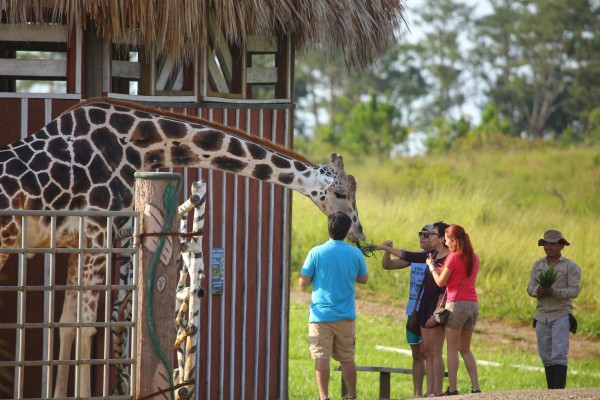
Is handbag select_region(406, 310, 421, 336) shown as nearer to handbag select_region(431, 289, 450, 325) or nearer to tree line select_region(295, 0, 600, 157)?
handbag select_region(431, 289, 450, 325)

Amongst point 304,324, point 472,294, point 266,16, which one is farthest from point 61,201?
point 304,324

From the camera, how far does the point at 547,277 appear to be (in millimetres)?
9352

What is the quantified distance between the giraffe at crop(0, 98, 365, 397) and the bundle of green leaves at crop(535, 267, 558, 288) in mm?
2167

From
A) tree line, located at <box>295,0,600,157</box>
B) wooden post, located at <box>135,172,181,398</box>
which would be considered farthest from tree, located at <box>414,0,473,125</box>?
wooden post, located at <box>135,172,181,398</box>

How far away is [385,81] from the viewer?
4681cm

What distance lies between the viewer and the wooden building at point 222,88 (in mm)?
8328

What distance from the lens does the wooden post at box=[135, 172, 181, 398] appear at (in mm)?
5758

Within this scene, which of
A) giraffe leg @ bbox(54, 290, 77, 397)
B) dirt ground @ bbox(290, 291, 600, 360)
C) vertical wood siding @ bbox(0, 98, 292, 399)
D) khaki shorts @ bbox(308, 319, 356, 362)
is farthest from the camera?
dirt ground @ bbox(290, 291, 600, 360)

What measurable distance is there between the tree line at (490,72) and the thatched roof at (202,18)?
1146 inches

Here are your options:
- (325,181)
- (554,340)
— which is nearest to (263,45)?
Answer: (325,181)

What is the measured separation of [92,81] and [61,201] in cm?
113

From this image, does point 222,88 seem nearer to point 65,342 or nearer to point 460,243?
point 460,243

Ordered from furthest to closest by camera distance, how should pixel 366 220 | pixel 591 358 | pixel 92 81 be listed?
pixel 366 220, pixel 591 358, pixel 92 81

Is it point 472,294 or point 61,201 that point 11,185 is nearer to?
point 61,201
